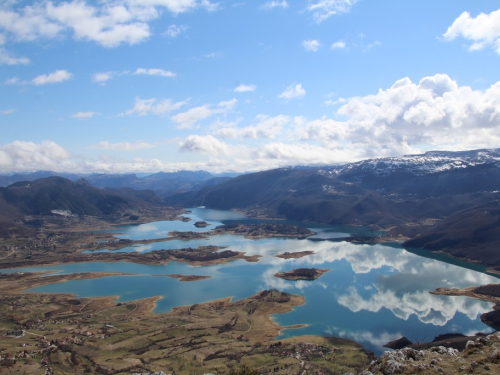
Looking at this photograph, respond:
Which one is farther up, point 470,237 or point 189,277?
point 189,277

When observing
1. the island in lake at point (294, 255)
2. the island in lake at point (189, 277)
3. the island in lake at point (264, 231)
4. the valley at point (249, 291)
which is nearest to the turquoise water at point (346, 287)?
the valley at point (249, 291)

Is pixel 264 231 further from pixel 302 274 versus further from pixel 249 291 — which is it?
pixel 249 291

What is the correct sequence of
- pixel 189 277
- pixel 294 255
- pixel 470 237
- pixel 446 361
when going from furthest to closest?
pixel 470 237
pixel 294 255
pixel 189 277
pixel 446 361

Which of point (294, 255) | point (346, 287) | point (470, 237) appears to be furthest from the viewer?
point (470, 237)

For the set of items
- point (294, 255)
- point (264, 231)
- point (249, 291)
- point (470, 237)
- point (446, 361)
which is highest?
point (446, 361)

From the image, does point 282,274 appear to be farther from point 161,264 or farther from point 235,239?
point 235,239

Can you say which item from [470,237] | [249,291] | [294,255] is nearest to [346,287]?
[249,291]

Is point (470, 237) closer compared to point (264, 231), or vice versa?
point (470, 237)
